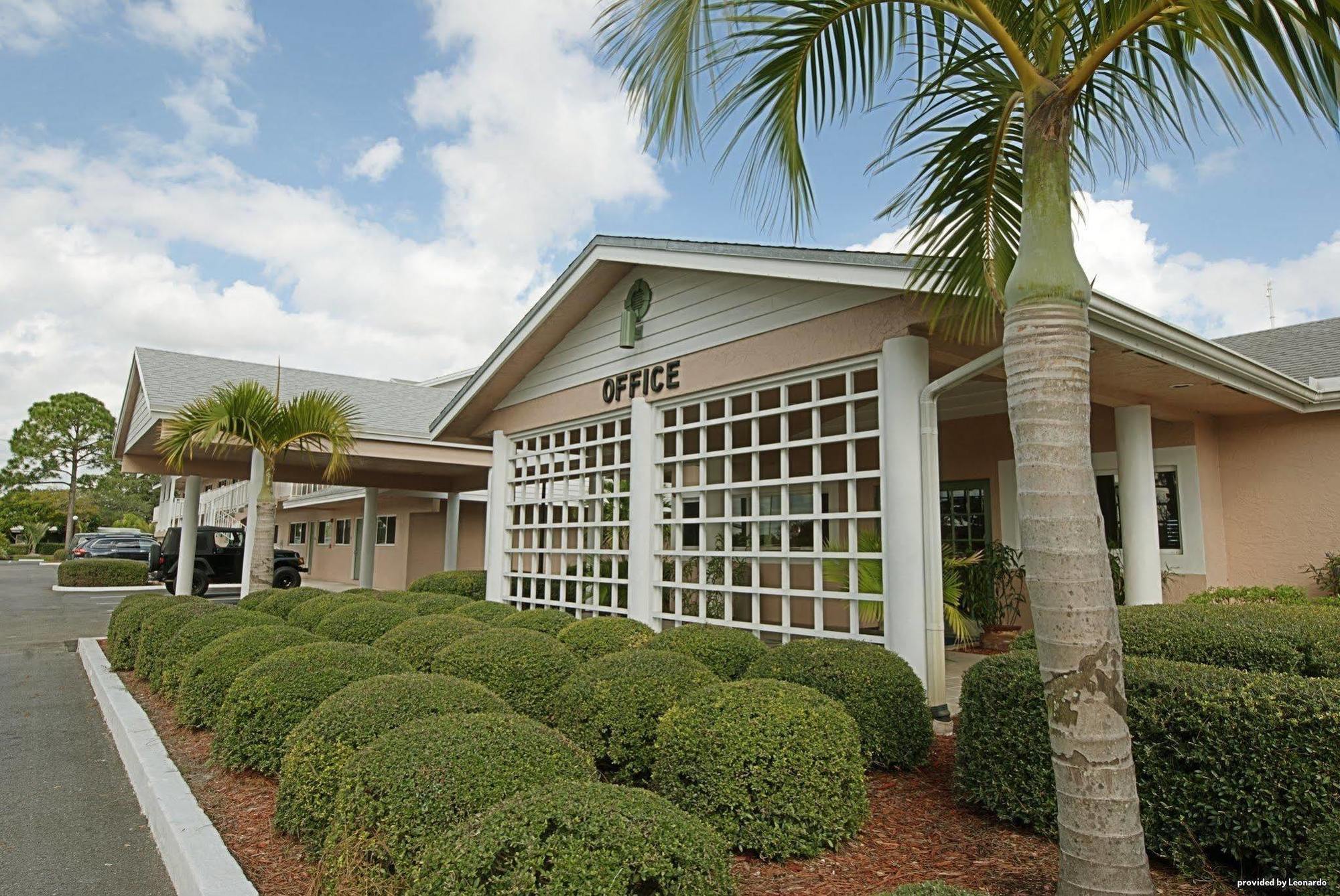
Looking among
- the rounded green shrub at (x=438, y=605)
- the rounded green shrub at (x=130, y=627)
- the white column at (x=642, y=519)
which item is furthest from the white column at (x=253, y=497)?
the white column at (x=642, y=519)

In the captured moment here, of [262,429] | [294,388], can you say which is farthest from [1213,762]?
[294,388]

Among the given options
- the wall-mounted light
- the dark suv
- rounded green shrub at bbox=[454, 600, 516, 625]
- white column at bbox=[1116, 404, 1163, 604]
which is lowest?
rounded green shrub at bbox=[454, 600, 516, 625]

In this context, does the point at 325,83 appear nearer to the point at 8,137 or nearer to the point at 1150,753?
the point at 8,137

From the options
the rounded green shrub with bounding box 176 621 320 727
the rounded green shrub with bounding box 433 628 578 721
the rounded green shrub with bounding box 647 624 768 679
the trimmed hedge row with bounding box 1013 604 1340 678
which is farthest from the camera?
the rounded green shrub with bounding box 176 621 320 727

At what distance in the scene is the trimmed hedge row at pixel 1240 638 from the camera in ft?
13.8

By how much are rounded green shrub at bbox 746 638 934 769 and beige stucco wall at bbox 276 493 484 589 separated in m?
18.6

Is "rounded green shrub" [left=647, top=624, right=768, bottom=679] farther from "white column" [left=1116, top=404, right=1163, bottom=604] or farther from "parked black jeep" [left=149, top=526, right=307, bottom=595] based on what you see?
"parked black jeep" [left=149, top=526, right=307, bottom=595]

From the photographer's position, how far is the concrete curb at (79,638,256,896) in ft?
11.5

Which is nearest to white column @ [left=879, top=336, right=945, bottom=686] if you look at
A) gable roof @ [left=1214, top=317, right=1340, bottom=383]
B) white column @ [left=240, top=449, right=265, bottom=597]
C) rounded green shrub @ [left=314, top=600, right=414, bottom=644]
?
rounded green shrub @ [left=314, top=600, right=414, bottom=644]

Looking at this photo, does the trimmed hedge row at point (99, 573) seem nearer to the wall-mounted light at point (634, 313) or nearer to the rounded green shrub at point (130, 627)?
the rounded green shrub at point (130, 627)

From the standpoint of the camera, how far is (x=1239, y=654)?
14.4 feet

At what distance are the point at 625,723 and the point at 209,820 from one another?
2.28 metres

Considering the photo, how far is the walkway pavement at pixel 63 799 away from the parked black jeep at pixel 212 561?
37.0 ft

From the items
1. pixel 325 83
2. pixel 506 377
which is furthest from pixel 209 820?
pixel 325 83
